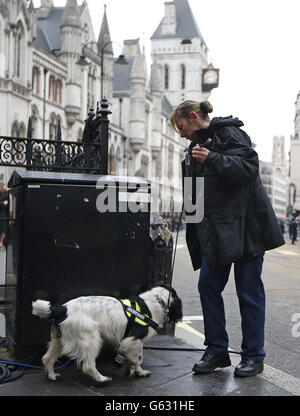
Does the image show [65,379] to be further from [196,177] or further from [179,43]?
[179,43]

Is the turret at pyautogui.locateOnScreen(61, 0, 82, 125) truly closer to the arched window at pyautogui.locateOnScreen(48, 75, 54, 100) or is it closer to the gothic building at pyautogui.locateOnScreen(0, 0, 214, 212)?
the gothic building at pyautogui.locateOnScreen(0, 0, 214, 212)

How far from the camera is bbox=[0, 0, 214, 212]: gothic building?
3250cm

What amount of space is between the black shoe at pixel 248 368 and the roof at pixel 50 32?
141 feet

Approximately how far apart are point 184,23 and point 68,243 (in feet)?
300

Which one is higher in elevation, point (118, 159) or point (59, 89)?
point (59, 89)

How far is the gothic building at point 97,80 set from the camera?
107 feet

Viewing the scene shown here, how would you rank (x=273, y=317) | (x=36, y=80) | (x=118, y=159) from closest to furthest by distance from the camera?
(x=273, y=317) < (x=36, y=80) < (x=118, y=159)

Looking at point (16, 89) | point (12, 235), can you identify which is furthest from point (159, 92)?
point (12, 235)

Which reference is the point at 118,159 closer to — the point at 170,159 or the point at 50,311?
the point at 170,159

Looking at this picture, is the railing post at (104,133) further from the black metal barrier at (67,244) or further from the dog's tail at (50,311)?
the dog's tail at (50,311)

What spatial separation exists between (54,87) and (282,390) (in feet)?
134

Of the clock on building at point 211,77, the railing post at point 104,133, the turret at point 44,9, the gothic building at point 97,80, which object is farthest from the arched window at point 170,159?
the railing post at point 104,133

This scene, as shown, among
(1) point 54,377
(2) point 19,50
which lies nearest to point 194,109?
(1) point 54,377

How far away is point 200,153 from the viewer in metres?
3.42
